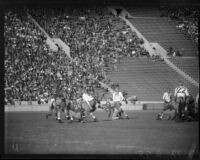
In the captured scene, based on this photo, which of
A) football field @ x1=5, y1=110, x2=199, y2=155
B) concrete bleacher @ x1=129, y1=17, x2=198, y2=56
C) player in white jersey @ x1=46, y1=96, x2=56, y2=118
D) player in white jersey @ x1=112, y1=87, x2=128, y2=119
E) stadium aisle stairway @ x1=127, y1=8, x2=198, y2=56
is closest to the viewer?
football field @ x1=5, y1=110, x2=199, y2=155

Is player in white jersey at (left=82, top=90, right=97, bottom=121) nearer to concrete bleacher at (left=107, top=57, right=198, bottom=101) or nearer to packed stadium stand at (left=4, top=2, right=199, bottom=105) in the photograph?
packed stadium stand at (left=4, top=2, right=199, bottom=105)

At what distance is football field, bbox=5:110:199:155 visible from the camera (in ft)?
40.1

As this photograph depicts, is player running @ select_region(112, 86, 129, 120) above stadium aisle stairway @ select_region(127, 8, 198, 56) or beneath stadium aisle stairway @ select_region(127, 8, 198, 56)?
beneath

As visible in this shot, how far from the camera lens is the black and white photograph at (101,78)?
40.3ft

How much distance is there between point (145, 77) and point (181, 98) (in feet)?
8.03

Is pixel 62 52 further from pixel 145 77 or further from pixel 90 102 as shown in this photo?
pixel 145 77

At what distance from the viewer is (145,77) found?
Result: 17391mm

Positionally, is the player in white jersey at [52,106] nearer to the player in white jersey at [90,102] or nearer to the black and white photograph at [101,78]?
the black and white photograph at [101,78]

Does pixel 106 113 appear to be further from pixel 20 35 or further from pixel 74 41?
pixel 20 35

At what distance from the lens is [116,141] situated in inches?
512

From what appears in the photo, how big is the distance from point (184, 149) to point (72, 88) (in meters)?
5.33

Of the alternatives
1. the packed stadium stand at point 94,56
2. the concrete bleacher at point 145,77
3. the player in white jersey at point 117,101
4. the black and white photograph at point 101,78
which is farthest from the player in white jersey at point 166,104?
the player in white jersey at point 117,101

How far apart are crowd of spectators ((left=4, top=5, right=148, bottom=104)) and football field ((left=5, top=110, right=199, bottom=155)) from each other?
90cm

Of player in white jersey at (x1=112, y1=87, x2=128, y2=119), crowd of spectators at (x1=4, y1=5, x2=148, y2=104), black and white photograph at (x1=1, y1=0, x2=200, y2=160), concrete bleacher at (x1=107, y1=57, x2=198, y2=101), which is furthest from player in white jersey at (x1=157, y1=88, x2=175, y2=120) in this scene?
crowd of spectators at (x1=4, y1=5, x2=148, y2=104)
